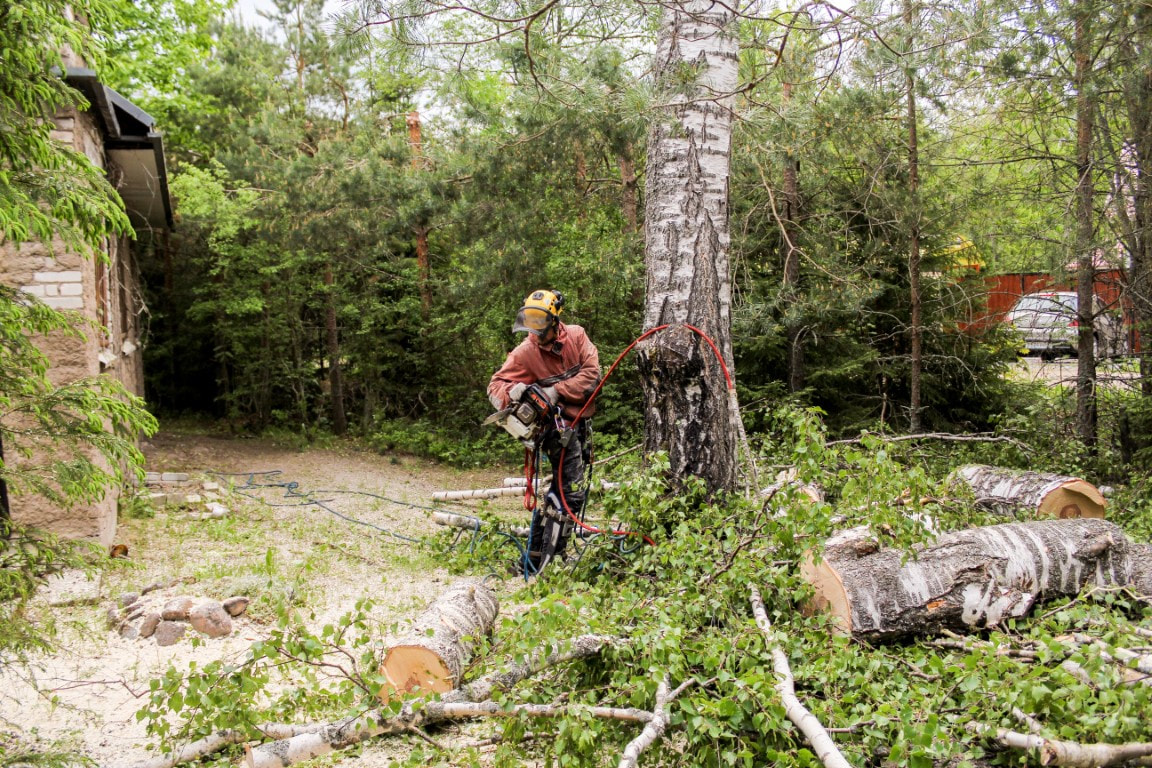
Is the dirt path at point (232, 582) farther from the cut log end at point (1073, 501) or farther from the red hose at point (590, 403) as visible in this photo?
the cut log end at point (1073, 501)

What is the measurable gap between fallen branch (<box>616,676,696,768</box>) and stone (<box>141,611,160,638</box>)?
3177 mm

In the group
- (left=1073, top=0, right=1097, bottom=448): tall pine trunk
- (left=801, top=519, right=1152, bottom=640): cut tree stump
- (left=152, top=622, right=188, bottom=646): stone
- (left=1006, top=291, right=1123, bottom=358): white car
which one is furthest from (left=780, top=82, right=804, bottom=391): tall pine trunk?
(left=152, top=622, right=188, bottom=646): stone

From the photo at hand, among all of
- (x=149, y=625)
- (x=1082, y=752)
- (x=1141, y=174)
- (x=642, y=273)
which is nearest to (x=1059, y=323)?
(x=1141, y=174)

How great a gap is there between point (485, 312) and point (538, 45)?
6269 mm

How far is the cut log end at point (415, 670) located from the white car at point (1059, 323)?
6.79 meters

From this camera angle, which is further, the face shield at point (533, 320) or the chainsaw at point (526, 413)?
the face shield at point (533, 320)

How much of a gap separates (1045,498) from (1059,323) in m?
2.92

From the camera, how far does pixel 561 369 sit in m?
5.64

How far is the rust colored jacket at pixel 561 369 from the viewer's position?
543 centimetres

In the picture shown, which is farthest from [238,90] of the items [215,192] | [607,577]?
[607,577]

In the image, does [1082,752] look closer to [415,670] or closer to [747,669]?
[747,669]

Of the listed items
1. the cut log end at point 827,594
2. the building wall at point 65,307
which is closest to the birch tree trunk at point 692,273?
the cut log end at point 827,594

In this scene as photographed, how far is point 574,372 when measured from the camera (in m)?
5.56

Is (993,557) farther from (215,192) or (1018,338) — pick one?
(215,192)
